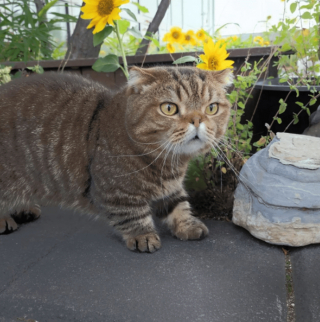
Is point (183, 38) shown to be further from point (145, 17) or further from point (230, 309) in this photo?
point (145, 17)

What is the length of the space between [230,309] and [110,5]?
131 cm

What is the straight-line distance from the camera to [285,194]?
132 cm

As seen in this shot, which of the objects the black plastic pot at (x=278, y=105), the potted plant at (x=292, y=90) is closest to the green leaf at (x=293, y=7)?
the potted plant at (x=292, y=90)

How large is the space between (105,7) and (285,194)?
43.5 inches

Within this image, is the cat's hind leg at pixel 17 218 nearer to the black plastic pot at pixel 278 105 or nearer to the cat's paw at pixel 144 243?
the cat's paw at pixel 144 243

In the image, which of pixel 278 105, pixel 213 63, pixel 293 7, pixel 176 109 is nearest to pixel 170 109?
pixel 176 109

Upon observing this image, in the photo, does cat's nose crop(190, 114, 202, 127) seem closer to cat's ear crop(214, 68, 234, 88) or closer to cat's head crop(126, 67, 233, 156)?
cat's head crop(126, 67, 233, 156)

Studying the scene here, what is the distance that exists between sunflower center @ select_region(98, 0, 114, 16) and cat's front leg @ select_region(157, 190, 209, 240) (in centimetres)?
89

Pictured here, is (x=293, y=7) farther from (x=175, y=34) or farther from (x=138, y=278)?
(x=138, y=278)

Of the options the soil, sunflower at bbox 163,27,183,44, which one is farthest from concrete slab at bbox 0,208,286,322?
sunflower at bbox 163,27,183,44

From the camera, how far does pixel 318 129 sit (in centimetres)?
182

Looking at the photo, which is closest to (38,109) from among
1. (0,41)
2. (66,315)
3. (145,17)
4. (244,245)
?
(66,315)

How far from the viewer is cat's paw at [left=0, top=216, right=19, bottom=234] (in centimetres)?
161

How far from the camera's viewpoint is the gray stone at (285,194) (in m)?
1.31
